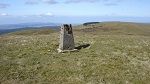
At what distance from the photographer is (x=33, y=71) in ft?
86.9

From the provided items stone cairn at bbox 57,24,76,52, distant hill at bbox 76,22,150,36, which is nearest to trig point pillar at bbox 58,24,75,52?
stone cairn at bbox 57,24,76,52

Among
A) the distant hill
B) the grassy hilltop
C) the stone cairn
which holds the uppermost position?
the stone cairn

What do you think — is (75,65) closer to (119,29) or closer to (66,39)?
(66,39)

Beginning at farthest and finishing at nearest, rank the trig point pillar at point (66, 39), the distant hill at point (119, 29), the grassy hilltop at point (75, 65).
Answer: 1. the distant hill at point (119, 29)
2. the trig point pillar at point (66, 39)
3. the grassy hilltop at point (75, 65)

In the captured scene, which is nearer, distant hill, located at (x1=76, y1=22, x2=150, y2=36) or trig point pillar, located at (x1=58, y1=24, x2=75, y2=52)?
trig point pillar, located at (x1=58, y1=24, x2=75, y2=52)

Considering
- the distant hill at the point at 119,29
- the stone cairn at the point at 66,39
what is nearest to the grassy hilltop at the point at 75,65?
the stone cairn at the point at 66,39

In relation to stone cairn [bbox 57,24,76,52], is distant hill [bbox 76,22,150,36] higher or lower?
lower

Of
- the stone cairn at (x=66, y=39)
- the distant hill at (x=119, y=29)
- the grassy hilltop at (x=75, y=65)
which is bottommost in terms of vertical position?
the distant hill at (x=119, y=29)

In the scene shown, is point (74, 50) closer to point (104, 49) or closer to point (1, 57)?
point (104, 49)

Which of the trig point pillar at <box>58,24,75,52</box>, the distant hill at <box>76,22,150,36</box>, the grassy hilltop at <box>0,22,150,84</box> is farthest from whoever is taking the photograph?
the distant hill at <box>76,22,150,36</box>

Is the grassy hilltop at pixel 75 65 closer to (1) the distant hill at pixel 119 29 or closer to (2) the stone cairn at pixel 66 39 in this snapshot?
(2) the stone cairn at pixel 66 39

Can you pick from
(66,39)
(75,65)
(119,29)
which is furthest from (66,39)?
(119,29)

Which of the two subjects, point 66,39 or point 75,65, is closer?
point 75,65

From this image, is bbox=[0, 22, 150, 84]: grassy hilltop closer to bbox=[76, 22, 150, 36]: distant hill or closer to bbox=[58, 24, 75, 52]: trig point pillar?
bbox=[58, 24, 75, 52]: trig point pillar
